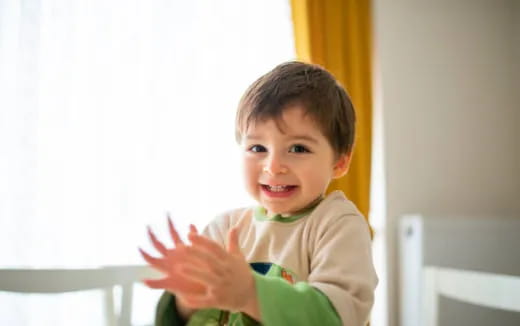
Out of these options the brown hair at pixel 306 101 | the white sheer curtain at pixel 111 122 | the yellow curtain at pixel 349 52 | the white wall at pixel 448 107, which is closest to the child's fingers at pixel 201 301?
the brown hair at pixel 306 101

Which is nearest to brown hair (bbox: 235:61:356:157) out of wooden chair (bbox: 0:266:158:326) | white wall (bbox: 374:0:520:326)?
wooden chair (bbox: 0:266:158:326)

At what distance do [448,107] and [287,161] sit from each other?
310 cm

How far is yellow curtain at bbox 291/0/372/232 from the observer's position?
2.70m

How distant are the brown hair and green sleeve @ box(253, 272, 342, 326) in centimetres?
27

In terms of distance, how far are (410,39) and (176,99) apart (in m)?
1.83

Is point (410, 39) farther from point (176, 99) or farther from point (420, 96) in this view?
point (176, 99)

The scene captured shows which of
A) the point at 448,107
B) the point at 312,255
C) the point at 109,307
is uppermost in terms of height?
the point at 312,255

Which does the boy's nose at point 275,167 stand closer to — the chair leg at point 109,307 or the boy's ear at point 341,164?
the boy's ear at point 341,164

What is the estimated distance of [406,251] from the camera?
9.93 feet

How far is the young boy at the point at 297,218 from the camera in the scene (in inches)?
22.4

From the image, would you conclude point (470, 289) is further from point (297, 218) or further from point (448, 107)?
point (448, 107)

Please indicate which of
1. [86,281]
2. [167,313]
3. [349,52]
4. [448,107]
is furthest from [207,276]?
[448,107]

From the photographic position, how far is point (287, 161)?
0.70 meters

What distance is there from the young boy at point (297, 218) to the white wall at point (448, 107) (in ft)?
8.50
